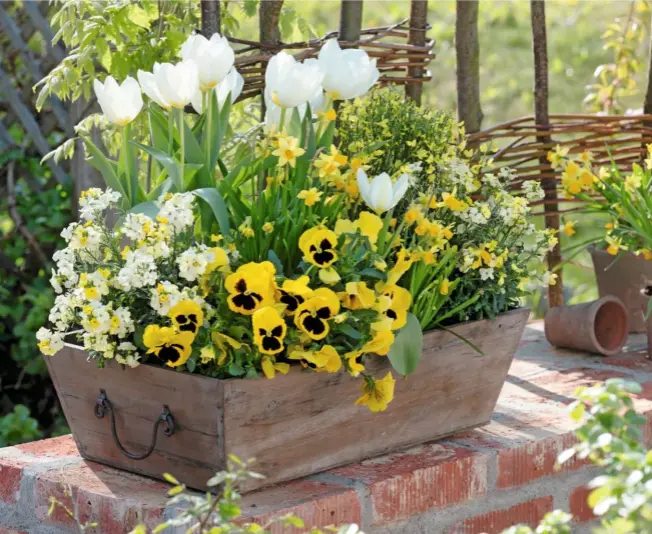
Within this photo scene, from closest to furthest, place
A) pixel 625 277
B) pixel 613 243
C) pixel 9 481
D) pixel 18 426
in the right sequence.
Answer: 1. pixel 9 481
2. pixel 613 243
3. pixel 625 277
4. pixel 18 426

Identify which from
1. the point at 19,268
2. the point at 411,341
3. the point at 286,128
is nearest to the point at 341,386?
the point at 411,341

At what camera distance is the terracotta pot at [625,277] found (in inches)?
80.2

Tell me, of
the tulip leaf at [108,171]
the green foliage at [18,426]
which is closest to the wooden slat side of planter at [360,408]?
the tulip leaf at [108,171]

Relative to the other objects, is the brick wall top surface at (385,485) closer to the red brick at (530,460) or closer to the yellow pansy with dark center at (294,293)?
the red brick at (530,460)

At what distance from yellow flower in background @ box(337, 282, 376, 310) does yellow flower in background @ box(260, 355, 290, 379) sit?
109 millimetres

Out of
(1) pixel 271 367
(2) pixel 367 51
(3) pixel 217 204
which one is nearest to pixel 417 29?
(2) pixel 367 51

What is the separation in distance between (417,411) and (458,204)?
301 millimetres

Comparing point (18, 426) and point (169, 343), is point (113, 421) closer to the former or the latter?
point (169, 343)

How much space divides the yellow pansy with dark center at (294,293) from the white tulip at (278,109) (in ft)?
0.86

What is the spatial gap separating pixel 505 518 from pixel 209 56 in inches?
31.0

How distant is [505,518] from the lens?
147 centimetres

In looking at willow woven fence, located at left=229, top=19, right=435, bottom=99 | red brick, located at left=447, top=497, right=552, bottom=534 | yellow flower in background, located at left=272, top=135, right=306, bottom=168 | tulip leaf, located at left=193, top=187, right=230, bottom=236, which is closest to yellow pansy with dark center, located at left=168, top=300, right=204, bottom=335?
tulip leaf, located at left=193, top=187, right=230, bottom=236

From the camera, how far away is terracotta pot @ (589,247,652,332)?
204 cm

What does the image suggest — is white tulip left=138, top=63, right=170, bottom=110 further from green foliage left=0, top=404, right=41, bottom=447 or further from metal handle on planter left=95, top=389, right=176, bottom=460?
green foliage left=0, top=404, right=41, bottom=447
